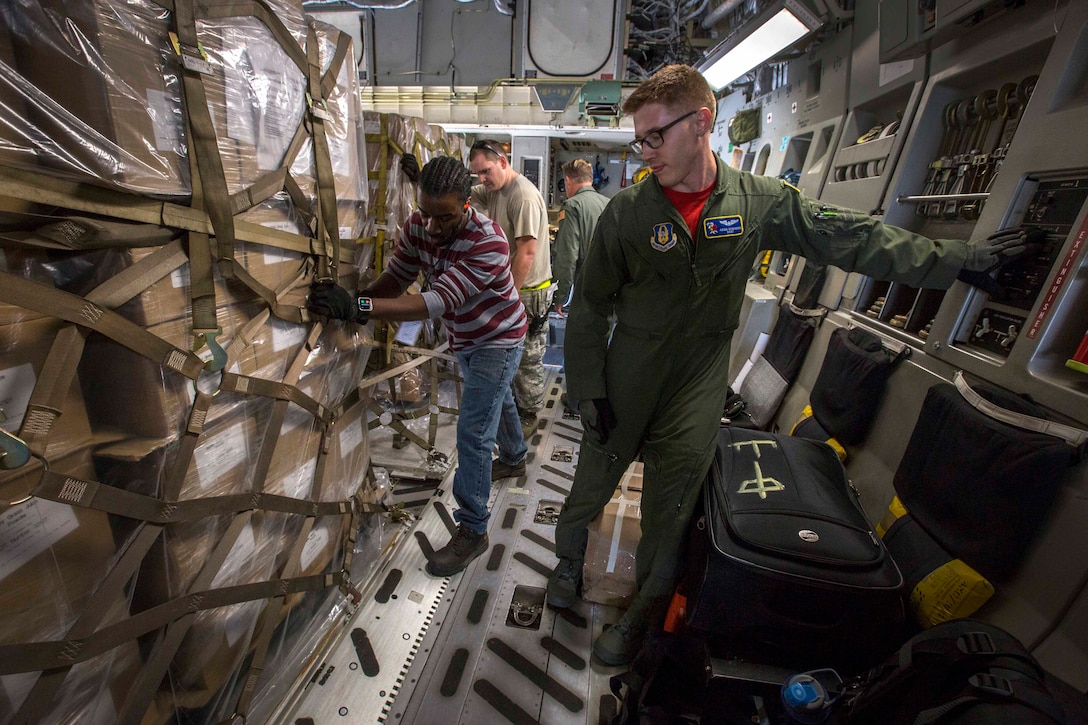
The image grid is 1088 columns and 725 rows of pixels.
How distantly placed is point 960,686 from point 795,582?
45cm

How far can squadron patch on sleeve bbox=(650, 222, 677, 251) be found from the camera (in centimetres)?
174

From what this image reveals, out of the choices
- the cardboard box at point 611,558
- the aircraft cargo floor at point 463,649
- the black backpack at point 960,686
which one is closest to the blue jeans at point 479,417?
the aircraft cargo floor at point 463,649

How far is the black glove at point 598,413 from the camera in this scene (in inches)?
78.5

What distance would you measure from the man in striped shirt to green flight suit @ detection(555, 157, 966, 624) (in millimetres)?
408

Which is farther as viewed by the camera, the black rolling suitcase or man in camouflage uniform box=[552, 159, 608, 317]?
man in camouflage uniform box=[552, 159, 608, 317]

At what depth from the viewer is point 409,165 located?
353cm

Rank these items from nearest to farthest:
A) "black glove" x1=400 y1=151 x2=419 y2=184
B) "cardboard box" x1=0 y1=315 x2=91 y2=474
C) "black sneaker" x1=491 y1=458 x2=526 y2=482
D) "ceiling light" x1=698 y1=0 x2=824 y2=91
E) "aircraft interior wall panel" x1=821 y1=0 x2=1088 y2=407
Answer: "cardboard box" x1=0 y1=315 x2=91 y2=474
"aircraft interior wall panel" x1=821 y1=0 x2=1088 y2=407
"ceiling light" x1=698 y1=0 x2=824 y2=91
"black sneaker" x1=491 y1=458 x2=526 y2=482
"black glove" x1=400 y1=151 x2=419 y2=184

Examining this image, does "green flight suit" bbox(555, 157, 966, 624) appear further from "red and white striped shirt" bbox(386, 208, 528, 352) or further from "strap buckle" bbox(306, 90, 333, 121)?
"strap buckle" bbox(306, 90, 333, 121)

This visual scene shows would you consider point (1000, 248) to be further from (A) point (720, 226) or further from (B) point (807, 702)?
(B) point (807, 702)

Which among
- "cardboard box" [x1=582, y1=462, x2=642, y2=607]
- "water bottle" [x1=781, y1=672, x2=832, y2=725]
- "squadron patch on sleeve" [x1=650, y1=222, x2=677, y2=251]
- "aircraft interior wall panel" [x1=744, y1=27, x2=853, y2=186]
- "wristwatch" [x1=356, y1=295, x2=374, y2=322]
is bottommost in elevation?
"cardboard box" [x1=582, y1=462, x2=642, y2=607]

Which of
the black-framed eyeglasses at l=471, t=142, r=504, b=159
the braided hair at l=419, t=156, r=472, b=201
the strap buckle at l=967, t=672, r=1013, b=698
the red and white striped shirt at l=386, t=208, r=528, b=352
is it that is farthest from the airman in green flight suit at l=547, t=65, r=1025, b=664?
the black-framed eyeglasses at l=471, t=142, r=504, b=159

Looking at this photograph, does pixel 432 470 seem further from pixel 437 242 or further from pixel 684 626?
pixel 684 626

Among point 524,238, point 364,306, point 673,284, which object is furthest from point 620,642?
point 524,238

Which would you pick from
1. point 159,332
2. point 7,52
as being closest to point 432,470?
point 159,332
